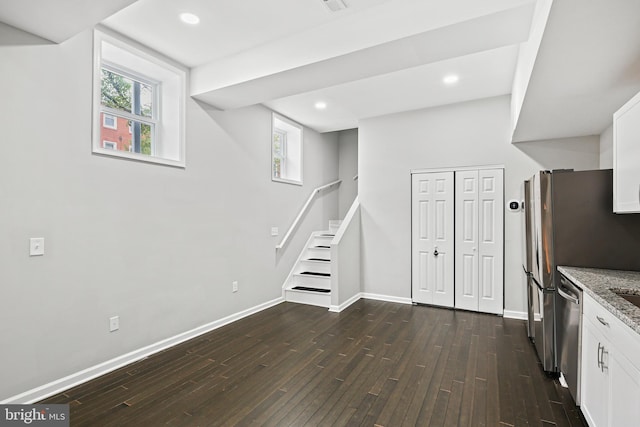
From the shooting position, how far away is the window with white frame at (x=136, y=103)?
2.95 metres

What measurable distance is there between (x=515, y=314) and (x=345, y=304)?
7.51 ft

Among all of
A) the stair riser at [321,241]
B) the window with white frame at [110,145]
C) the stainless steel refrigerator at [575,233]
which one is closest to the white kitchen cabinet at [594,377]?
the stainless steel refrigerator at [575,233]

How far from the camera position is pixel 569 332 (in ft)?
7.85

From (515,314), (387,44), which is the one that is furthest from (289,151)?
(515,314)

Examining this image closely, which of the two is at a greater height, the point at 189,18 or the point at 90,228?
the point at 189,18

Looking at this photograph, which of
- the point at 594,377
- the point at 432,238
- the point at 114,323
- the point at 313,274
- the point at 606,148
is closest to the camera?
the point at 594,377

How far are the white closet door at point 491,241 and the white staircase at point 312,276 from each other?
2.21 metres

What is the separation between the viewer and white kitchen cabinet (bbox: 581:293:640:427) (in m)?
1.40

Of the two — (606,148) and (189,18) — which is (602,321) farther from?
(189,18)

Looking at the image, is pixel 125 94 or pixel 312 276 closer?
pixel 125 94

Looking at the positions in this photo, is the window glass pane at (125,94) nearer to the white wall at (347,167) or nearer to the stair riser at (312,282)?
the stair riser at (312,282)

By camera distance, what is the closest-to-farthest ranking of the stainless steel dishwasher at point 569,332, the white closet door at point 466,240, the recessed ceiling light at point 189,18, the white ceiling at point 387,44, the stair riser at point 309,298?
A: the white ceiling at point 387,44 < the stainless steel dishwasher at point 569,332 < the recessed ceiling light at point 189,18 < the white closet door at point 466,240 < the stair riser at point 309,298

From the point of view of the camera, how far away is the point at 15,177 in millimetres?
2324

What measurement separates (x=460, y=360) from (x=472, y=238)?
6.52 ft
